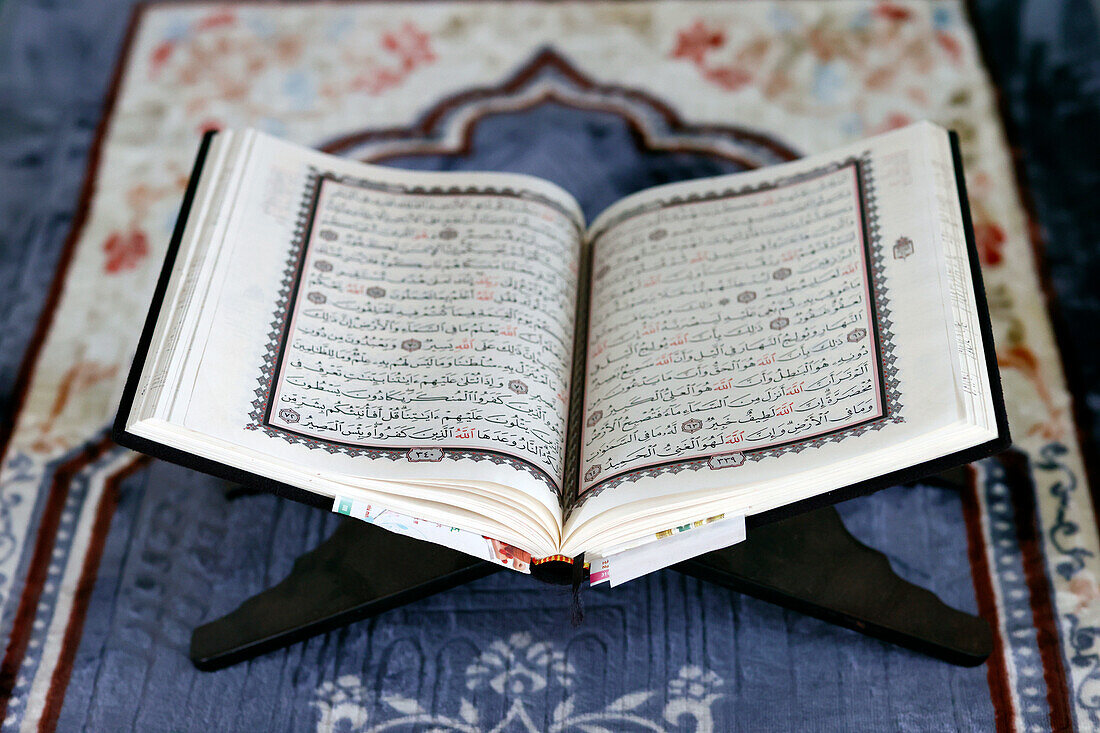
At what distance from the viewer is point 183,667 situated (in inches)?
39.9

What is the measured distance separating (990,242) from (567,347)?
0.64 metres

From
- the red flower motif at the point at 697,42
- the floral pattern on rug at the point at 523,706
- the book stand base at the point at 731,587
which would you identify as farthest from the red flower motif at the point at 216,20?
the floral pattern on rug at the point at 523,706

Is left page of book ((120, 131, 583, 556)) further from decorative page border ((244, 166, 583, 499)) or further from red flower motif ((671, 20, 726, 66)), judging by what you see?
red flower motif ((671, 20, 726, 66))

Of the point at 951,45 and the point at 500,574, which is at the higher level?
the point at 951,45

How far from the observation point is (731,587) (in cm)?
98

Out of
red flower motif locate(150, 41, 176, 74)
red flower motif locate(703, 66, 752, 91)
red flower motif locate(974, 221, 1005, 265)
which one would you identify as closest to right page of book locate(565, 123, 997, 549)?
red flower motif locate(974, 221, 1005, 265)

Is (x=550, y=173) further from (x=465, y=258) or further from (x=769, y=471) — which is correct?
(x=769, y=471)

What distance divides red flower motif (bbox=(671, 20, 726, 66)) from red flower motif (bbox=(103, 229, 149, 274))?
2.54 ft

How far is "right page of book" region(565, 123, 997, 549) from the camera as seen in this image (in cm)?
81

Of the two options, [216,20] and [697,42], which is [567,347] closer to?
[697,42]

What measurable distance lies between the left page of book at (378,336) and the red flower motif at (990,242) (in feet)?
1.78

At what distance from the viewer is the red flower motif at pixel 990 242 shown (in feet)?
4.29

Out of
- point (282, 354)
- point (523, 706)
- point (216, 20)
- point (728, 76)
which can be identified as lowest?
point (523, 706)

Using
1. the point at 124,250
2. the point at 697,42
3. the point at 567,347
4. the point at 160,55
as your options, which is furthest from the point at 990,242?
the point at 160,55
